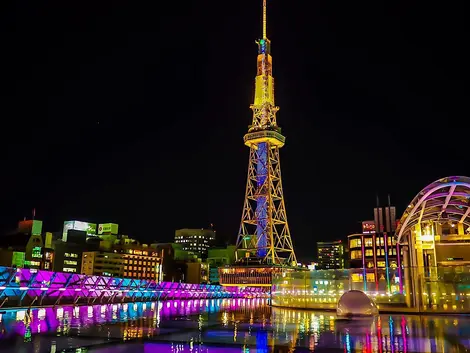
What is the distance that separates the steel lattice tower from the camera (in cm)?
13406

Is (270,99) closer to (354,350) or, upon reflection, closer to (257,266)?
(257,266)

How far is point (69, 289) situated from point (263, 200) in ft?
342

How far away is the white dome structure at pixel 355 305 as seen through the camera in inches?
939

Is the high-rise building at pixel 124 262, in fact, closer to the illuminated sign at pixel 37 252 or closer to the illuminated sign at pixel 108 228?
the illuminated sign at pixel 37 252

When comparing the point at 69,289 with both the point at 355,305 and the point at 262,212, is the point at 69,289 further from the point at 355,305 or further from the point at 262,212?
the point at 262,212

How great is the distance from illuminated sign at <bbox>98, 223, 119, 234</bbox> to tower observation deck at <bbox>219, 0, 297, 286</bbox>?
49638mm

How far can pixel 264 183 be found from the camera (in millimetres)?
137000

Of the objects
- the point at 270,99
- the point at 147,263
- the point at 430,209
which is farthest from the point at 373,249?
the point at 430,209

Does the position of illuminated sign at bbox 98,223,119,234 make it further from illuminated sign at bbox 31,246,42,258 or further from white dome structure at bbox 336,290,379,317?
white dome structure at bbox 336,290,379,317

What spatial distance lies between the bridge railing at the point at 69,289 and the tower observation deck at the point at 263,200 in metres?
76.0

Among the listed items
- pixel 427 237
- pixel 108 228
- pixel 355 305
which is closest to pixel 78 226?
pixel 108 228

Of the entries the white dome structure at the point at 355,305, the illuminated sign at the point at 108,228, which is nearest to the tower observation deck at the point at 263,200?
the illuminated sign at the point at 108,228

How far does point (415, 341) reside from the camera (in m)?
14.3

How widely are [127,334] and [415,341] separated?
920cm
